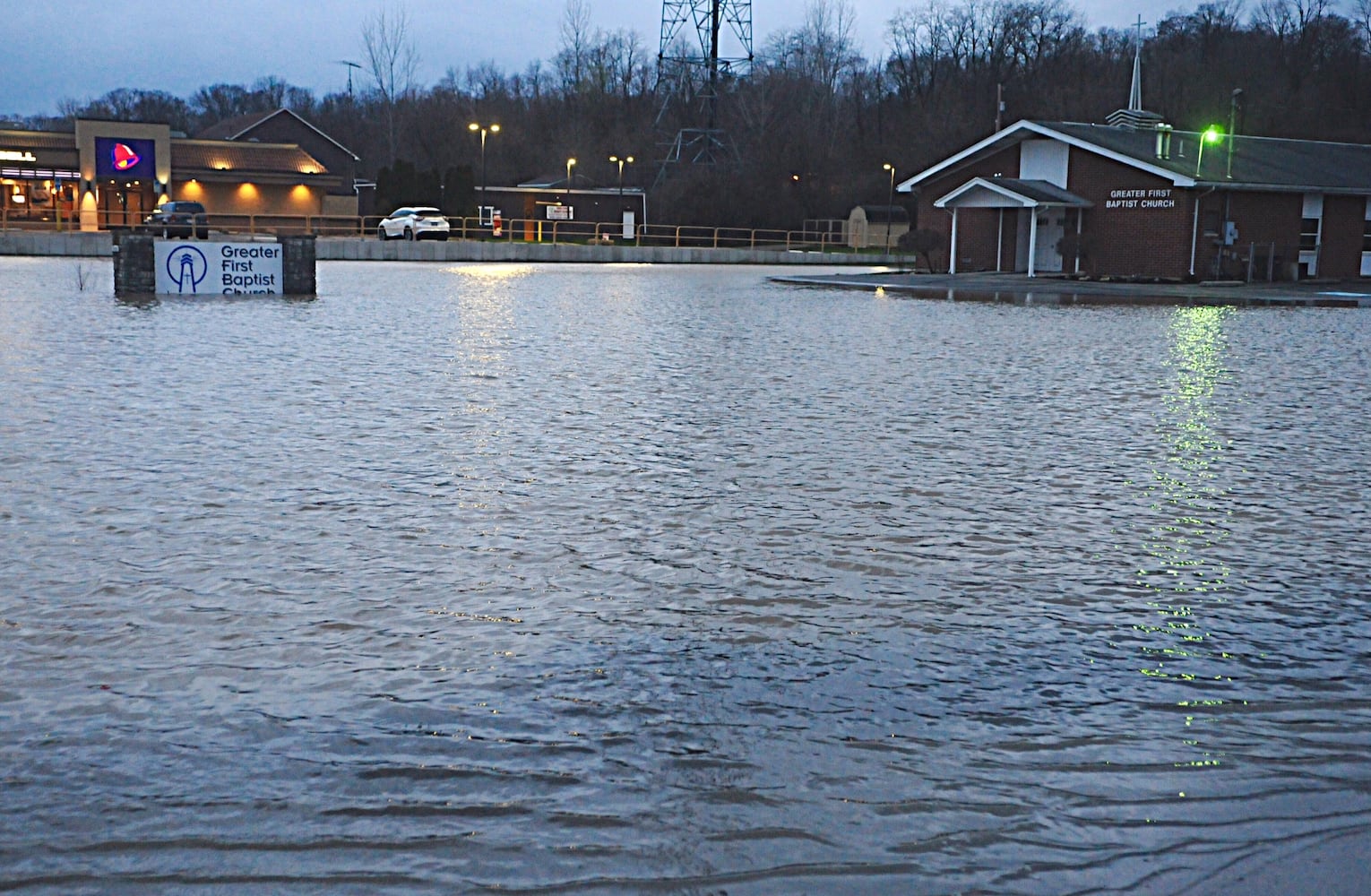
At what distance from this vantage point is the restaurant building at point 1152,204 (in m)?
46.0

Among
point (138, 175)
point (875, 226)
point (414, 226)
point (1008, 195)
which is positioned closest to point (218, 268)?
point (1008, 195)

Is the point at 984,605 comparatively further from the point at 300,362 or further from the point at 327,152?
the point at 327,152

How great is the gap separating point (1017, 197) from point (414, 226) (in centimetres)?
3077

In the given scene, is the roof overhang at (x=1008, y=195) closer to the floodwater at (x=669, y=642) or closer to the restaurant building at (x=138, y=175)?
the floodwater at (x=669, y=642)

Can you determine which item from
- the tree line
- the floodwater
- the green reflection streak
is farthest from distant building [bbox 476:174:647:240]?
the floodwater

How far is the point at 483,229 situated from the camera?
7231 centimetres

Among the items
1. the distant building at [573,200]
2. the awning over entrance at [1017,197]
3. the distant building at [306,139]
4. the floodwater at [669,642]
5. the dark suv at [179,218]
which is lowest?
the floodwater at [669,642]

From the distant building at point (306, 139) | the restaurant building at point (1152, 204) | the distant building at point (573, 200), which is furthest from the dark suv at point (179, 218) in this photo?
the distant building at point (573, 200)

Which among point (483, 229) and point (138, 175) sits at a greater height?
point (138, 175)

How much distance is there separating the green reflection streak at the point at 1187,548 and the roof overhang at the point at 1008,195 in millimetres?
32448

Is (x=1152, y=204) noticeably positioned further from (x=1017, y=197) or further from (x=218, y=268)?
(x=218, y=268)

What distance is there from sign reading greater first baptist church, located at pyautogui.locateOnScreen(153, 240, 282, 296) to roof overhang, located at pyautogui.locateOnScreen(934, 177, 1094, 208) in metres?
25.2

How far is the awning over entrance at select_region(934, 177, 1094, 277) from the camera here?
154ft

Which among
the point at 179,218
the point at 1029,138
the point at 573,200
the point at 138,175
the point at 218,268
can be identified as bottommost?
the point at 218,268
